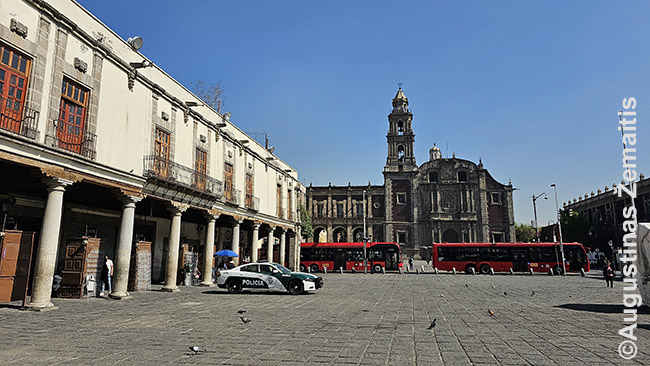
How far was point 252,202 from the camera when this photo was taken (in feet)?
90.1

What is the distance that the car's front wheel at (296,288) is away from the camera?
56.5ft

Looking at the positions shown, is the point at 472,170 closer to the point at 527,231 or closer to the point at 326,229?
the point at 326,229

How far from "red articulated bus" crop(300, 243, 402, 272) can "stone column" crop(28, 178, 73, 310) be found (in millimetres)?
28980

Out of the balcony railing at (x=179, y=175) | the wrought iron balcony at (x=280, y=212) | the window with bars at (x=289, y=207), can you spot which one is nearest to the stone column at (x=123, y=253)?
the balcony railing at (x=179, y=175)

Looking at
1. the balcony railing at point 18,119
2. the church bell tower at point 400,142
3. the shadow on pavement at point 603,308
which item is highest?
the church bell tower at point 400,142

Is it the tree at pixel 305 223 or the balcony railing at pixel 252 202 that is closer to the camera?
the balcony railing at pixel 252 202

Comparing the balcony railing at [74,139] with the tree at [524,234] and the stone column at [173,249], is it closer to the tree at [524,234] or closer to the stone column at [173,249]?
the stone column at [173,249]

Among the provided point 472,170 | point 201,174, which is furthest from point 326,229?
point 201,174

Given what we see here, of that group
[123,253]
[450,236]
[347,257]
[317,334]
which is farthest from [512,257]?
[123,253]

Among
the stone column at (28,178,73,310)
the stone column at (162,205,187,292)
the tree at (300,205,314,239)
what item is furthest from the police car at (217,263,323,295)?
the tree at (300,205,314,239)

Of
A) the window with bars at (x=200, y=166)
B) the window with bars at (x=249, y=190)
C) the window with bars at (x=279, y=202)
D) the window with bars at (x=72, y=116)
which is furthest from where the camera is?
the window with bars at (x=279, y=202)

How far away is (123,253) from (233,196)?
9576 millimetres

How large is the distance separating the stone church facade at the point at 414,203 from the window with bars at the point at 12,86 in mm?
57356

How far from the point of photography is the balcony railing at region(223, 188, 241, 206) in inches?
943
